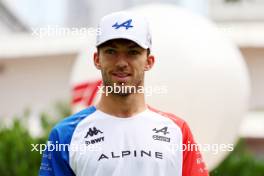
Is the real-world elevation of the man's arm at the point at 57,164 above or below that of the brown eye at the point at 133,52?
below

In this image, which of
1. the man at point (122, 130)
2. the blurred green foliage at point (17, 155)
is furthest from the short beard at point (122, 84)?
the blurred green foliage at point (17, 155)

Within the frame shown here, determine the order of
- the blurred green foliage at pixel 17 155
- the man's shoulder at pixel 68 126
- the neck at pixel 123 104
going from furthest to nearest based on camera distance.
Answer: the blurred green foliage at pixel 17 155 → the man's shoulder at pixel 68 126 → the neck at pixel 123 104

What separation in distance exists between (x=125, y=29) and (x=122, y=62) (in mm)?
143

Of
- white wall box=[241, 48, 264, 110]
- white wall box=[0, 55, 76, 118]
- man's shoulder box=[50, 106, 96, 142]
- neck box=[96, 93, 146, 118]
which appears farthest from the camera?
white wall box=[0, 55, 76, 118]

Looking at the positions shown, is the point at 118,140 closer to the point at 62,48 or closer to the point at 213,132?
the point at 213,132

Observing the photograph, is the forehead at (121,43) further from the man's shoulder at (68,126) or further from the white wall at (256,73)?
the white wall at (256,73)

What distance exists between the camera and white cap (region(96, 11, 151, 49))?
4.04 m

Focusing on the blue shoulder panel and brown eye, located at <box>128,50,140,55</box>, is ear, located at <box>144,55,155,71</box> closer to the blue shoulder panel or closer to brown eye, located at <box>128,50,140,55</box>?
brown eye, located at <box>128,50,140,55</box>

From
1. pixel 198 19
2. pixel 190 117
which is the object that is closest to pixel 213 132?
pixel 190 117

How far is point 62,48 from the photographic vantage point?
2097 centimetres

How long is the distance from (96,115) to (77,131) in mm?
108

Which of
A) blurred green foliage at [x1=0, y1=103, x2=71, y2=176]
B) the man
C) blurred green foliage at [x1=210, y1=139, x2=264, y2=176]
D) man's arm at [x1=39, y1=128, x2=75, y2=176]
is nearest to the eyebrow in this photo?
the man

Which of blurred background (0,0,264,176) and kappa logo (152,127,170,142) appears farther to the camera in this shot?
blurred background (0,0,264,176)

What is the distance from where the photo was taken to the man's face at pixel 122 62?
402 centimetres
